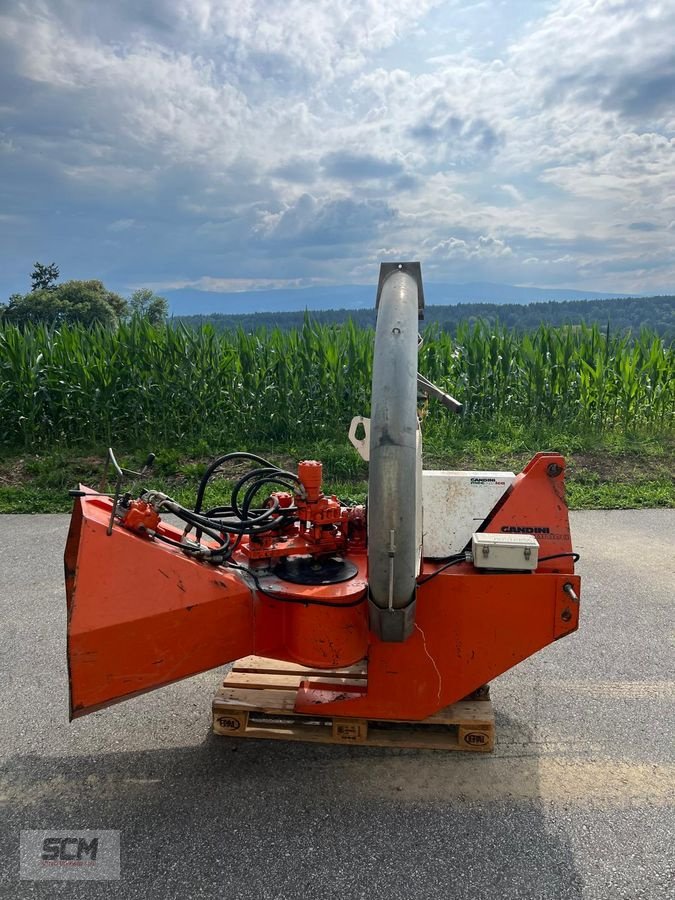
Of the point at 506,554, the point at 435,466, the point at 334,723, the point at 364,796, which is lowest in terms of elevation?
the point at 364,796

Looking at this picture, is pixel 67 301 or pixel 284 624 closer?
pixel 284 624

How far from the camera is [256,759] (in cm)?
263

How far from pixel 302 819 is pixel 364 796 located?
0.26 meters

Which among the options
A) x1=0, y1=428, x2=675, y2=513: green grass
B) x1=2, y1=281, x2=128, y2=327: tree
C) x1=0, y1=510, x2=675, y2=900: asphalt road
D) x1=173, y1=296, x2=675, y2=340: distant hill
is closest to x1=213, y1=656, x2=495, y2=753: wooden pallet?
x1=0, y1=510, x2=675, y2=900: asphalt road

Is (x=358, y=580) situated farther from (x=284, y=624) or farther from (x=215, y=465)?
(x=215, y=465)

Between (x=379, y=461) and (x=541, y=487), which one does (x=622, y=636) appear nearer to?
(x=541, y=487)

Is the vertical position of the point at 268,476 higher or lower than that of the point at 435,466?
higher

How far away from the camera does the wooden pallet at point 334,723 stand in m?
2.63

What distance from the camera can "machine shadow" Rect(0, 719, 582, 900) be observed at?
205 centimetres

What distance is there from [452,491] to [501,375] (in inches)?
223

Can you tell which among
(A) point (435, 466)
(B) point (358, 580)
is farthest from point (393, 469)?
(A) point (435, 466)

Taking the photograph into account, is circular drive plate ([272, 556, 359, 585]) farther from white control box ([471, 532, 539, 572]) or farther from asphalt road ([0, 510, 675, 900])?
asphalt road ([0, 510, 675, 900])

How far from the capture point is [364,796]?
2.42 metres

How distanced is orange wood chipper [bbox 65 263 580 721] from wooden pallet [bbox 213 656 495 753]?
9 centimetres
